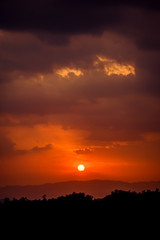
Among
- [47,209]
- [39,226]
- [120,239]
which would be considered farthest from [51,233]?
[120,239]

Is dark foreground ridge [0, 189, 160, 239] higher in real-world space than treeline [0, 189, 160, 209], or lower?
lower

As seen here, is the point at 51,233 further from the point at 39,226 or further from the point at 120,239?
the point at 120,239

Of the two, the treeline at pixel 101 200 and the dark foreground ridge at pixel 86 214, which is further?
the treeline at pixel 101 200

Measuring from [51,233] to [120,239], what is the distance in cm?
429

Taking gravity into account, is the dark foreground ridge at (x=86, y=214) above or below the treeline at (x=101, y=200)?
below

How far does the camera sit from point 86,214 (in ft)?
77.7

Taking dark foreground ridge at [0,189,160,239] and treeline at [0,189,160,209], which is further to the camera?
treeline at [0,189,160,209]

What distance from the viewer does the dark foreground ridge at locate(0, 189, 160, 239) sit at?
22203 millimetres

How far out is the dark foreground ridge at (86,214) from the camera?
72.8ft

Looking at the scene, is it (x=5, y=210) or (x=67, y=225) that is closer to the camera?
(x=67, y=225)

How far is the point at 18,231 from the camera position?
2288 centimetres

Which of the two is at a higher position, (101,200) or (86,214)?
(101,200)

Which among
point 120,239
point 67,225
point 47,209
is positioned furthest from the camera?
point 47,209

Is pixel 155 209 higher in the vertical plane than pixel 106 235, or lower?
higher
